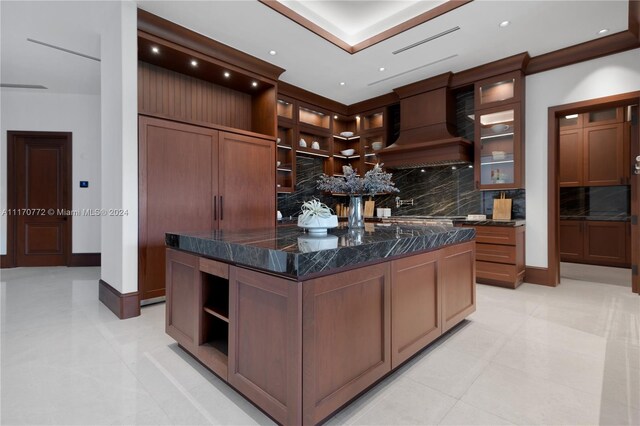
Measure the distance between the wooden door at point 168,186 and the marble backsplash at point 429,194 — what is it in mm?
1921

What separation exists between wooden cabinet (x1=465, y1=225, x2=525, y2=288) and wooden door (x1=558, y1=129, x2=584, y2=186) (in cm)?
252

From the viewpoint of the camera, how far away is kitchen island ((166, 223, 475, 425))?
133 cm

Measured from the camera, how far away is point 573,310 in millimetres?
3125

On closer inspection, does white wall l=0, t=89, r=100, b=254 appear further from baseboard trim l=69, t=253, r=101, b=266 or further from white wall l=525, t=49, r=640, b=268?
white wall l=525, t=49, r=640, b=268

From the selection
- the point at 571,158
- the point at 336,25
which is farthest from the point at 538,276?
the point at 336,25

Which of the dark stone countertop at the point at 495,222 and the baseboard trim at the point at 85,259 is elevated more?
the dark stone countertop at the point at 495,222

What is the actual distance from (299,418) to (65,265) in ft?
20.8

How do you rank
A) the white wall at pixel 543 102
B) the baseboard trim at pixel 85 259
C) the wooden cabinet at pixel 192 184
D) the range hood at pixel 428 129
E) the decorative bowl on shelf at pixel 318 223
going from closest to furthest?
1. the decorative bowl on shelf at pixel 318 223
2. the wooden cabinet at pixel 192 184
3. the white wall at pixel 543 102
4. the range hood at pixel 428 129
5. the baseboard trim at pixel 85 259

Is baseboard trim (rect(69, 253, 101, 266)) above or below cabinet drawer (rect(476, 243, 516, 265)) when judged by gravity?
below

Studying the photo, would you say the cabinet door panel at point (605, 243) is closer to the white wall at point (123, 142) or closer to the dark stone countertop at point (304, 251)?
the dark stone countertop at point (304, 251)

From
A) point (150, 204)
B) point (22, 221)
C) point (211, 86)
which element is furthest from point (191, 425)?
point (22, 221)

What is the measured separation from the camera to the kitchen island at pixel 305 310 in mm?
1330

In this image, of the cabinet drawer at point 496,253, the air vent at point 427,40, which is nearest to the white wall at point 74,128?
the air vent at point 427,40

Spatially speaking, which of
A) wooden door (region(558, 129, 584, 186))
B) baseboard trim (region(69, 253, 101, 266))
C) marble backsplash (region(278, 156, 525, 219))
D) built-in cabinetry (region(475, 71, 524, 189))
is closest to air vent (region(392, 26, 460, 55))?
built-in cabinetry (region(475, 71, 524, 189))
